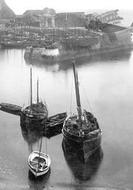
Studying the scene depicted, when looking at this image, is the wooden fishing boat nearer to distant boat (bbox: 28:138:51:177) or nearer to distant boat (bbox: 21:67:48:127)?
distant boat (bbox: 28:138:51:177)

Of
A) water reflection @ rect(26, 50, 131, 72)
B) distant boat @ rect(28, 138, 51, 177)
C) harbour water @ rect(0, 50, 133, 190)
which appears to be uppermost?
distant boat @ rect(28, 138, 51, 177)

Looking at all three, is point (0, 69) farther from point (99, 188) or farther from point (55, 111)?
point (99, 188)

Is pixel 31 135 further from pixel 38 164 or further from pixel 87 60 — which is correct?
pixel 87 60

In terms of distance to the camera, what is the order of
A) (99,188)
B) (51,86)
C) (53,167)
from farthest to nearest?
1. (51,86)
2. (53,167)
3. (99,188)

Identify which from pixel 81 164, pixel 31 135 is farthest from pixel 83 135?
pixel 31 135

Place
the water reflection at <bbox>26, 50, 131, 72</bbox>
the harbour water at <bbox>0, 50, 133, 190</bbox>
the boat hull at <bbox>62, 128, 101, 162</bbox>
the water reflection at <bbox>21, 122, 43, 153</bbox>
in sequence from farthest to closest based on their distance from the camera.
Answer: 1. the water reflection at <bbox>26, 50, 131, 72</bbox>
2. the water reflection at <bbox>21, 122, 43, 153</bbox>
3. the boat hull at <bbox>62, 128, 101, 162</bbox>
4. the harbour water at <bbox>0, 50, 133, 190</bbox>

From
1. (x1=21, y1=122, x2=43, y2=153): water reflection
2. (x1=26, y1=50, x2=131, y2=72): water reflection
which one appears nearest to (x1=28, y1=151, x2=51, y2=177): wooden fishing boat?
(x1=21, y1=122, x2=43, y2=153): water reflection

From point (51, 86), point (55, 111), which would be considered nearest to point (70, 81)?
point (51, 86)
